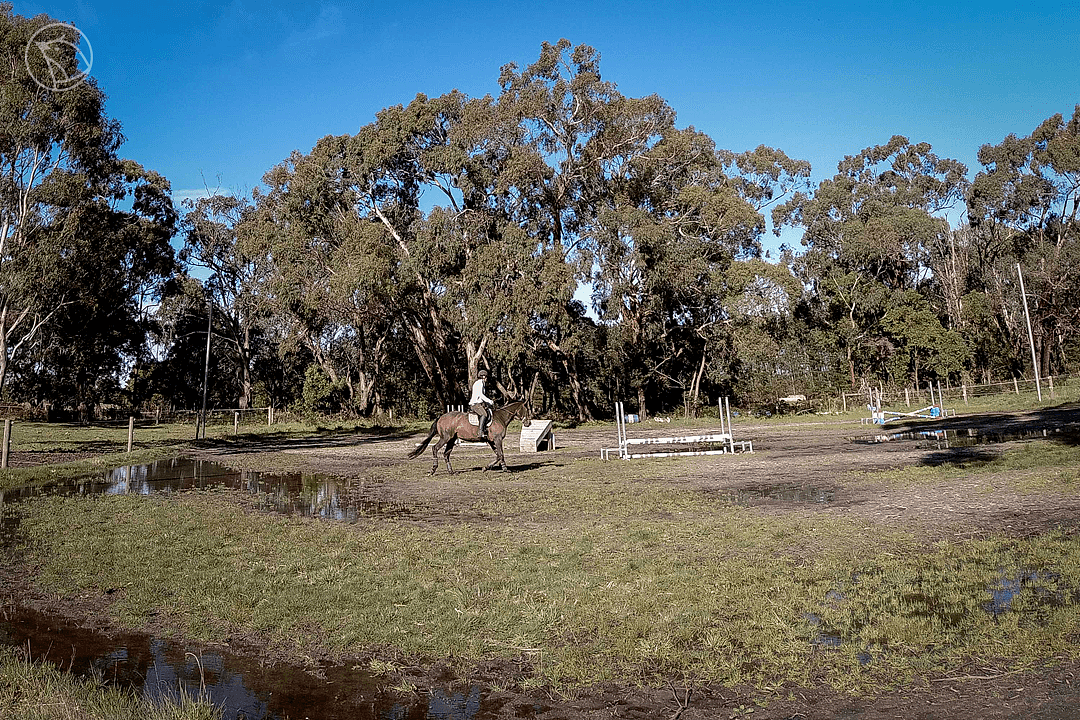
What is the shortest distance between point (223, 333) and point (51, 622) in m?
54.1

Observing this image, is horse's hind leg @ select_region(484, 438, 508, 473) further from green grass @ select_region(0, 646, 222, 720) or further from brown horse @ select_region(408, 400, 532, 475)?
green grass @ select_region(0, 646, 222, 720)

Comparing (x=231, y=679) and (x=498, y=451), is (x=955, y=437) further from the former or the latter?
(x=231, y=679)

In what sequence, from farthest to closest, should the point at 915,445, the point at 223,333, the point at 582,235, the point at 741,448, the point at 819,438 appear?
1. the point at 223,333
2. the point at 582,235
3. the point at 819,438
4. the point at 741,448
5. the point at 915,445

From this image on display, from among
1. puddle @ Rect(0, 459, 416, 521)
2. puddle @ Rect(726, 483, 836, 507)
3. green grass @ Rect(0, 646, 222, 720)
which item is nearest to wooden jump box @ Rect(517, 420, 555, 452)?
puddle @ Rect(0, 459, 416, 521)

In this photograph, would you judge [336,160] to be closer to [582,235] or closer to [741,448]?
[582,235]

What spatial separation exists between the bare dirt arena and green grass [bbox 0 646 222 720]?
1.71m

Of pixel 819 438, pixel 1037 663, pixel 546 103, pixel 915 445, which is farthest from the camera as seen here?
pixel 546 103

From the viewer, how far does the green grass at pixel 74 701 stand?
362 cm

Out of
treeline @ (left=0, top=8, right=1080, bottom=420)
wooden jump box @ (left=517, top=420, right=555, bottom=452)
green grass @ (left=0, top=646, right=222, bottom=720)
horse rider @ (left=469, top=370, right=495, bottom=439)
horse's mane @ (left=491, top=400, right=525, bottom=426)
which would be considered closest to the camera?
green grass @ (left=0, top=646, right=222, bottom=720)

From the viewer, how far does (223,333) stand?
55.0 meters

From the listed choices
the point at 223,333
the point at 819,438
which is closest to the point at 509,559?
the point at 819,438

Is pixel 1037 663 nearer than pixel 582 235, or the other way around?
pixel 1037 663

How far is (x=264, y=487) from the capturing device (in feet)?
47.5

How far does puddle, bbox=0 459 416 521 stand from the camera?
11.2 meters
